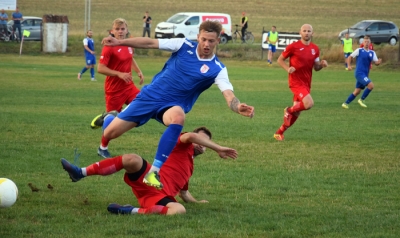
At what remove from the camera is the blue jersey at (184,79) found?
7.30 meters

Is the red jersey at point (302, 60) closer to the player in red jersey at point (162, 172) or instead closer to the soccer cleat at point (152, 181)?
the player in red jersey at point (162, 172)

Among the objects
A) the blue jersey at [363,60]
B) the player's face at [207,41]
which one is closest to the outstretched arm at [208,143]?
the player's face at [207,41]

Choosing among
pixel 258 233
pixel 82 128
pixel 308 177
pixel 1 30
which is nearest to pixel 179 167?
→ pixel 258 233

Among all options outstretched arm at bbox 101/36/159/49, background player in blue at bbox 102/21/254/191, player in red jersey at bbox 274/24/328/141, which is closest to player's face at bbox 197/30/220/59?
background player in blue at bbox 102/21/254/191

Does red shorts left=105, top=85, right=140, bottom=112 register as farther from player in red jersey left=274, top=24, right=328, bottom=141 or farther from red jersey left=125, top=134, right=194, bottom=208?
red jersey left=125, top=134, right=194, bottom=208

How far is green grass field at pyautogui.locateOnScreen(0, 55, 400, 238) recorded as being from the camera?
20.6 feet

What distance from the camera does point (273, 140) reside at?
502 inches

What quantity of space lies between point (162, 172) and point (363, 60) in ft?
45.1

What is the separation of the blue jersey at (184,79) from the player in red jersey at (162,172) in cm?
42

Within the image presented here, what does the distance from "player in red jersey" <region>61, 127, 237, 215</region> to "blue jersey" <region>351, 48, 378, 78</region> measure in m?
13.1

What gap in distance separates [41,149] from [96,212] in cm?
436

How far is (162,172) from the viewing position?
280 inches

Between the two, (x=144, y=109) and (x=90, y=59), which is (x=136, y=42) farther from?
(x=90, y=59)

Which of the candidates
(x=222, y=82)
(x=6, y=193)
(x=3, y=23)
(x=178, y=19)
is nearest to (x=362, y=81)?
(x=222, y=82)
